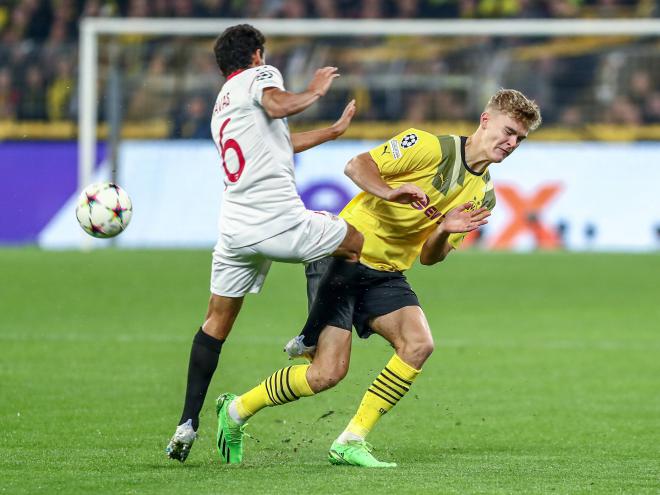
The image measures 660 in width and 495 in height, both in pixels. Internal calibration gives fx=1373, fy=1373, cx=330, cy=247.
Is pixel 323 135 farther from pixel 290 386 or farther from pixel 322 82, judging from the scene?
pixel 290 386

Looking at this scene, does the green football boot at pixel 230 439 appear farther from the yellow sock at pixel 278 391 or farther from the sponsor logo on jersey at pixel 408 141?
the sponsor logo on jersey at pixel 408 141

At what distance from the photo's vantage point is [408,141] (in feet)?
22.9

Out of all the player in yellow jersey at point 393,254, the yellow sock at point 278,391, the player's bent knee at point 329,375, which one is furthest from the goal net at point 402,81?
the player's bent knee at point 329,375

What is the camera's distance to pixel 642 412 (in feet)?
28.8

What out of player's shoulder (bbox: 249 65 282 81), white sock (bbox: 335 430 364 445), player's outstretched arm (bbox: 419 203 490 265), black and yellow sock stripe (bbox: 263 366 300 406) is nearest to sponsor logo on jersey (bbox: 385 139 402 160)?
player's outstretched arm (bbox: 419 203 490 265)

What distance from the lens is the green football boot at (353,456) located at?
6562 mm

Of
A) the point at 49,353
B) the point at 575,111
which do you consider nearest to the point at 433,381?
the point at 49,353

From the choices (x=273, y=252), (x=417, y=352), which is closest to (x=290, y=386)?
(x=417, y=352)

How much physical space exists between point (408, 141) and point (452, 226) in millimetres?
536

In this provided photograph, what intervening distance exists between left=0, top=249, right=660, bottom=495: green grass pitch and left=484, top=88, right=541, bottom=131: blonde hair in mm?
1705

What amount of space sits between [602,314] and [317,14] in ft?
42.0

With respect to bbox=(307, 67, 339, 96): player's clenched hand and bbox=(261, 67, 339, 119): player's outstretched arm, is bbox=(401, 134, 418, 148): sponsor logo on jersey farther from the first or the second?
bbox=(261, 67, 339, 119): player's outstretched arm

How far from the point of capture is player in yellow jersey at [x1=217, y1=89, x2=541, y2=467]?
6.83 m

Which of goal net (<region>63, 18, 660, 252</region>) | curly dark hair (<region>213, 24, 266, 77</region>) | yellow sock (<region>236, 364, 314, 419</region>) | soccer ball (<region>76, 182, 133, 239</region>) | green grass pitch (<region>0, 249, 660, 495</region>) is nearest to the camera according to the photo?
green grass pitch (<region>0, 249, 660, 495</region>)
